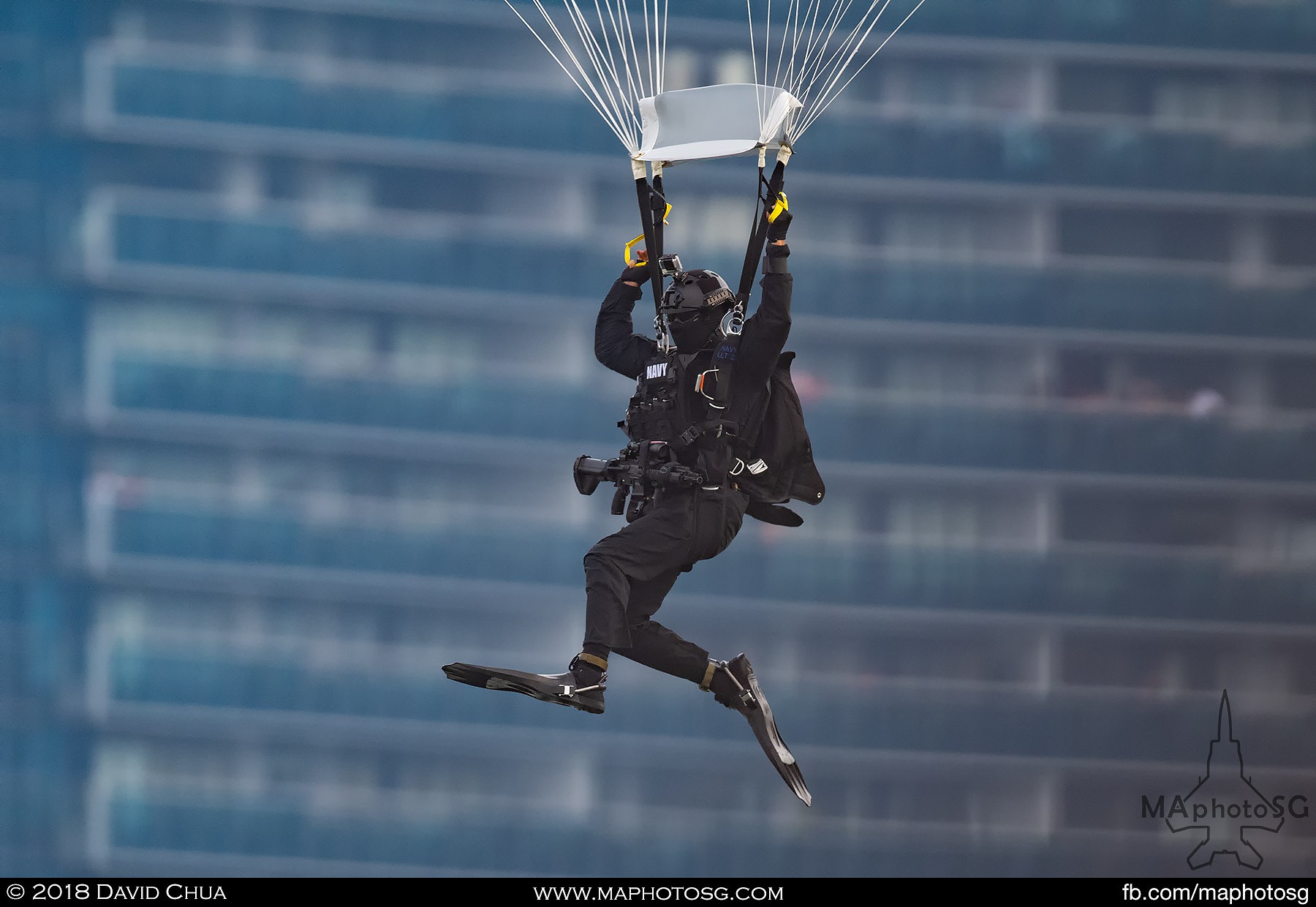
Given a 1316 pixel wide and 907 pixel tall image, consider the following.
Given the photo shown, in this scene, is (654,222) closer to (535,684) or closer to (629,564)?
(629,564)

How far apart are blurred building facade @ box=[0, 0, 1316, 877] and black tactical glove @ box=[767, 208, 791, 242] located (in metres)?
8.92

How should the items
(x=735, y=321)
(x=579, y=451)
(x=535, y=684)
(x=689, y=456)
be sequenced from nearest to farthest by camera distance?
(x=535, y=684)
(x=689, y=456)
(x=735, y=321)
(x=579, y=451)

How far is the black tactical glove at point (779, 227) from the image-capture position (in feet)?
24.7

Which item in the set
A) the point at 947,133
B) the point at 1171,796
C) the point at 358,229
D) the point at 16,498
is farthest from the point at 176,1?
the point at 1171,796

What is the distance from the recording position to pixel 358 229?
16.6 metres

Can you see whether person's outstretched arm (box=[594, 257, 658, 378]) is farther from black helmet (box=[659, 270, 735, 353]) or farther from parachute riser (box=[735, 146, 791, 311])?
parachute riser (box=[735, 146, 791, 311])

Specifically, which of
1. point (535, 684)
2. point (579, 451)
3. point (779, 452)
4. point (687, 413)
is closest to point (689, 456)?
point (687, 413)

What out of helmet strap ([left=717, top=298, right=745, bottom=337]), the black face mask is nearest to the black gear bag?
helmet strap ([left=717, top=298, right=745, bottom=337])

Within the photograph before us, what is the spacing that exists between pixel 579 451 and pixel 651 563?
351 inches

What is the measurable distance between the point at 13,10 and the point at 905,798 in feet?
35.4

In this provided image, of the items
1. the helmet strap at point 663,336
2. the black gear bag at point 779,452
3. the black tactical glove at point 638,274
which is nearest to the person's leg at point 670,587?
the black gear bag at point 779,452

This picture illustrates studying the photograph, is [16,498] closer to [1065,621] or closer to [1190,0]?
[1065,621]

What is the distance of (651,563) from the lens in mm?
7727

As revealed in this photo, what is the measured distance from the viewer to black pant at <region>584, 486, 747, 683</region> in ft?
25.0
